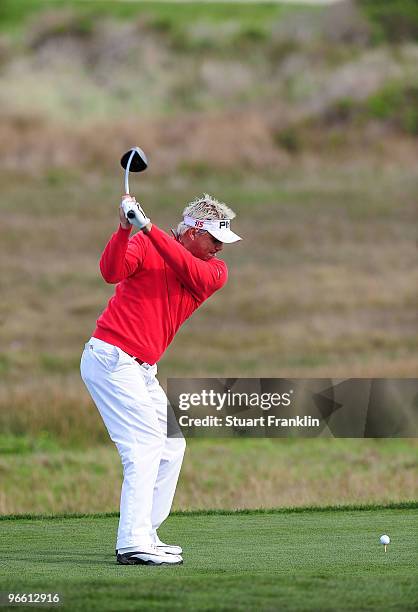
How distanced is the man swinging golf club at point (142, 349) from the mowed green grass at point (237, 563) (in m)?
0.26

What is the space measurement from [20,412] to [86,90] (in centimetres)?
5508

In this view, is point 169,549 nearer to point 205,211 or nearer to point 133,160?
point 205,211

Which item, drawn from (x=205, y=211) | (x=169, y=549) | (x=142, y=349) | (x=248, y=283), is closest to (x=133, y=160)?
(x=205, y=211)

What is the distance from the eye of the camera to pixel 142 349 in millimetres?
7914

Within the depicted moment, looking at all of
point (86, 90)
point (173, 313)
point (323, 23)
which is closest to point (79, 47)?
point (86, 90)

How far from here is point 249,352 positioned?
3212cm

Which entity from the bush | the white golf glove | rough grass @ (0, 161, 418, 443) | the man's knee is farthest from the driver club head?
the bush

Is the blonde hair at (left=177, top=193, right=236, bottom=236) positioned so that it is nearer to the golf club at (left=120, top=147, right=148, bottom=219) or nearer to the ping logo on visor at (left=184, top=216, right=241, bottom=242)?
the ping logo on visor at (left=184, top=216, right=241, bottom=242)

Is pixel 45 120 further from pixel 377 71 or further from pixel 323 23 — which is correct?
pixel 323 23

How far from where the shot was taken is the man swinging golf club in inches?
306

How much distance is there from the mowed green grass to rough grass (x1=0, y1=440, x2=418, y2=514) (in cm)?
261

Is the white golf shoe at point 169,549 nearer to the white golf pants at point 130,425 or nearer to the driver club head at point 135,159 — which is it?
the white golf pants at point 130,425

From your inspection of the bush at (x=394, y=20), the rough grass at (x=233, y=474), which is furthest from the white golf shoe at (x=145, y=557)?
the bush at (x=394, y=20)

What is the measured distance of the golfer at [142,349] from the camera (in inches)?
306
